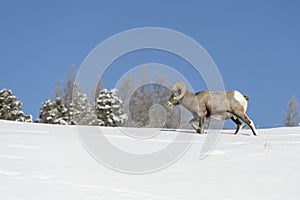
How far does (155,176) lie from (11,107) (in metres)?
35.1

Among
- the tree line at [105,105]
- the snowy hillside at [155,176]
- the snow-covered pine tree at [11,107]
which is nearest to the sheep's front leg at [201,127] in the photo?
the snowy hillside at [155,176]

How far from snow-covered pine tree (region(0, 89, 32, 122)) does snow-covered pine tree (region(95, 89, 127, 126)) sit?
21.3ft

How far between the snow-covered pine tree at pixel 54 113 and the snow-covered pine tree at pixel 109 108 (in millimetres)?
3006

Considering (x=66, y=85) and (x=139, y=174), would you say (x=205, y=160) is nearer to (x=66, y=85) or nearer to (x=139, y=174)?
(x=139, y=174)

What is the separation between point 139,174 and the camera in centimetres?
693

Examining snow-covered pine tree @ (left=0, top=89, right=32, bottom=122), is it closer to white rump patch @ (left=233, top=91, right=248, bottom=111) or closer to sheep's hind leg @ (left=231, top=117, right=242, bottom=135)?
sheep's hind leg @ (left=231, top=117, right=242, bottom=135)

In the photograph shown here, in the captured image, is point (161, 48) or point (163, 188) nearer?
point (163, 188)

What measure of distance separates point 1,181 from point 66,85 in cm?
3793

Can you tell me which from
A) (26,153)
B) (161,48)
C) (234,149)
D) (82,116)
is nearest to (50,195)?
(26,153)

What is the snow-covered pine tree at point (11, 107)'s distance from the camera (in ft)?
127

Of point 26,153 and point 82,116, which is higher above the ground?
point 82,116

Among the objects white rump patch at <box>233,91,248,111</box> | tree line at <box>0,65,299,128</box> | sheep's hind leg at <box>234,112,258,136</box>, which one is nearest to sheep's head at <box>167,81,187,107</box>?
white rump patch at <box>233,91,248,111</box>

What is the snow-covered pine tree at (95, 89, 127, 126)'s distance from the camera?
3866 cm

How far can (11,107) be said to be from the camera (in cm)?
3953
